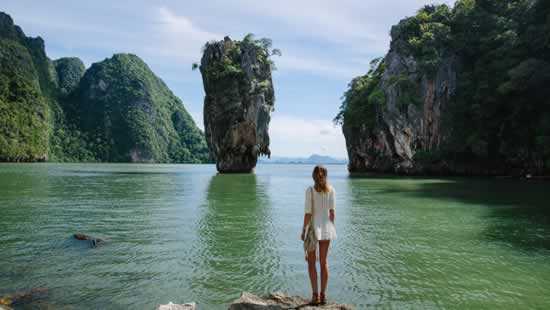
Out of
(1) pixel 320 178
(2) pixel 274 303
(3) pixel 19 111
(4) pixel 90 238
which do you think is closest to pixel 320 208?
(1) pixel 320 178

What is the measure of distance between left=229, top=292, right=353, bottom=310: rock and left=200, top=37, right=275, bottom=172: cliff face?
52.6 metres

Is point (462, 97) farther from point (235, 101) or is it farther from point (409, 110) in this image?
point (235, 101)

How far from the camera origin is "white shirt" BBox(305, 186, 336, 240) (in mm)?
5664

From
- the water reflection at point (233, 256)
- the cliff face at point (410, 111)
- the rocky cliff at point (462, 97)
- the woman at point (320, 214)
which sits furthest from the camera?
the cliff face at point (410, 111)

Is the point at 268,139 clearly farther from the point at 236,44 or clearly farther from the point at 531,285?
the point at 531,285

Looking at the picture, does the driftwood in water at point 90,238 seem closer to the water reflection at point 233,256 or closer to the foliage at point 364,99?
the water reflection at point 233,256

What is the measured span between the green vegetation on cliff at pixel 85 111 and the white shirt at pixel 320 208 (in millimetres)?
119956

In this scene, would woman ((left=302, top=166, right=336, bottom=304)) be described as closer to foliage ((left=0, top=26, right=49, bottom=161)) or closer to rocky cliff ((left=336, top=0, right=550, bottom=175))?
rocky cliff ((left=336, top=0, right=550, bottom=175))

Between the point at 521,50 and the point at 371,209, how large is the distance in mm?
30550

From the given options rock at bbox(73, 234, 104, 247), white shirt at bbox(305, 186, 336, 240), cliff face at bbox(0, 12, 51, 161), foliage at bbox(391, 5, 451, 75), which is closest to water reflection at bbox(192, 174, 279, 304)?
white shirt at bbox(305, 186, 336, 240)

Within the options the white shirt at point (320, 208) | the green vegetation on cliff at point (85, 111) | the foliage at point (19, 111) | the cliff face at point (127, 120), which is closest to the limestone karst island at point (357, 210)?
the white shirt at point (320, 208)

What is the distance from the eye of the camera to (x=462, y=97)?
45812 millimetres

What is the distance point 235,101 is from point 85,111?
472 feet

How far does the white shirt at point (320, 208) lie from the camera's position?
5.66 metres
